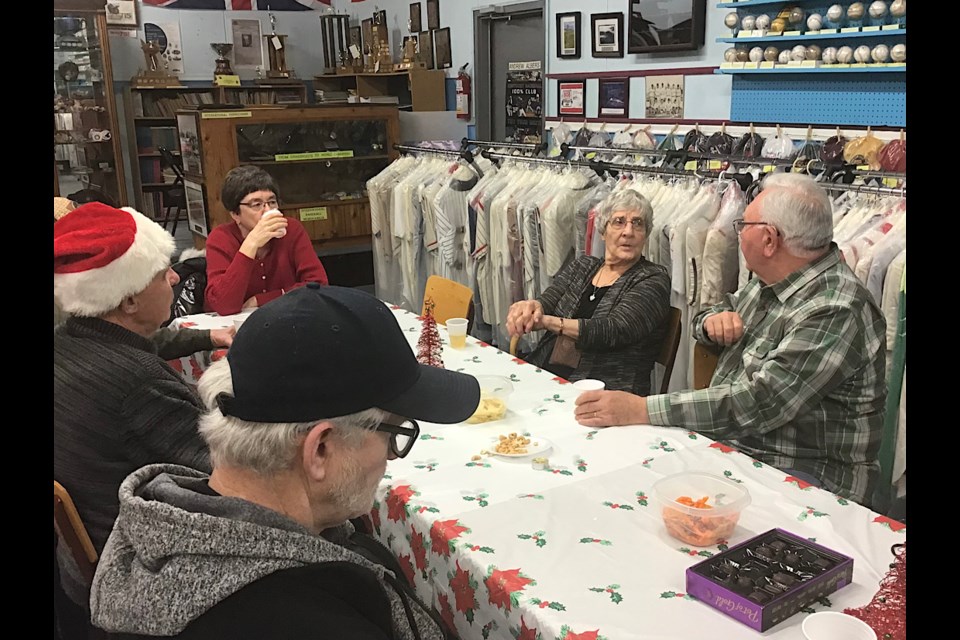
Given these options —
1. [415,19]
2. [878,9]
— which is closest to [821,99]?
[878,9]

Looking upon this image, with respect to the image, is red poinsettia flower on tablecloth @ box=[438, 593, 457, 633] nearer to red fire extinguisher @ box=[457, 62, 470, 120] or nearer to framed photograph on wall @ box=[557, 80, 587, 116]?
framed photograph on wall @ box=[557, 80, 587, 116]

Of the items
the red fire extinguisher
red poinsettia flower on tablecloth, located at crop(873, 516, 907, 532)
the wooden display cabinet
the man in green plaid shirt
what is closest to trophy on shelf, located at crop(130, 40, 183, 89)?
the wooden display cabinet

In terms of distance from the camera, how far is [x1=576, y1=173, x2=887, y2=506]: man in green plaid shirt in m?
2.22

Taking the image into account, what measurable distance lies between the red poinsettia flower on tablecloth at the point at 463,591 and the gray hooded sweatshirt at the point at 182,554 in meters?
0.46

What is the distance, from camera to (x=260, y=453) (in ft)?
3.89

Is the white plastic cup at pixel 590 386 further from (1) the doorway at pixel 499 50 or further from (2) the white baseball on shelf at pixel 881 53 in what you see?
(1) the doorway at pixel 499 50

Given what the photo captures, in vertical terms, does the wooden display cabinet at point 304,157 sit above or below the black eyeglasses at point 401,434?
above

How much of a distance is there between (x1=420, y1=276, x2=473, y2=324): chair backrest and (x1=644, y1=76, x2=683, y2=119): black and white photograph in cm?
242

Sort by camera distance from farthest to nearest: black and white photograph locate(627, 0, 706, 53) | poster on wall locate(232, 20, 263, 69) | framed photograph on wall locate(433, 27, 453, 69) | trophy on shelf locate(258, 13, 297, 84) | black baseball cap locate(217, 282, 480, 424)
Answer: poster on wall locate(232, 20, 263, 69), trophy on shelf locate(258, 13, 297, 84), framed photograph on wall locate(433, 27, 453, 69), black and white photograph locate(627, 0, 706, 53), black baseball cap locate(217, 282, 480, 424)

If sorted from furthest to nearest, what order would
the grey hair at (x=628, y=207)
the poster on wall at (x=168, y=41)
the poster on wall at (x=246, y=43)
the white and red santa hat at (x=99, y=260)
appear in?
the poster on wall at (x=246, y=43), the poster on wall at (x=168, y=41), the grey hair at (x=628, y=207), the white and red santa hat at (x=99, y=260)

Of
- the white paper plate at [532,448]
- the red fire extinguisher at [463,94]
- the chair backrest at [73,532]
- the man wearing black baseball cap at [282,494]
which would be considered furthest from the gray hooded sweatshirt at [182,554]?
the red fire extinguisher at [463,94]

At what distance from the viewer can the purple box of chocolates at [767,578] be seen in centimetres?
134

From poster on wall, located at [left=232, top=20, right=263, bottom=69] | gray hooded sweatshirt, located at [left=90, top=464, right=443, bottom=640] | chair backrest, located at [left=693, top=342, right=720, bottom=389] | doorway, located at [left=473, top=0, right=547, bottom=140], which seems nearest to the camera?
gray hooded sweatshirt, located at [left=90, top=464, right=443, bottom=640]

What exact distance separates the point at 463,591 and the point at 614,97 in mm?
4682
